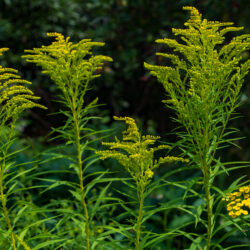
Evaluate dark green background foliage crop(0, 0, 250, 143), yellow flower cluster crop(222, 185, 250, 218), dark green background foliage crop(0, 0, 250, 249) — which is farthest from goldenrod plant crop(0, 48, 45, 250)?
dark green background foliage crop(0, 0, 250, 143)

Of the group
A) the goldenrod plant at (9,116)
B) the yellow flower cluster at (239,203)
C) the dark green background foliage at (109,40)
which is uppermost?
the dark green background foliage at (109,40)

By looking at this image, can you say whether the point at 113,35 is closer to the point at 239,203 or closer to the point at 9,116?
the point at 9,116

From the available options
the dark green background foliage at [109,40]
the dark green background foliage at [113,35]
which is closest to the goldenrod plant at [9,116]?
the dark green background foliage at [109,40]

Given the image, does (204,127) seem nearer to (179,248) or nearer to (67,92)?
(67,92)

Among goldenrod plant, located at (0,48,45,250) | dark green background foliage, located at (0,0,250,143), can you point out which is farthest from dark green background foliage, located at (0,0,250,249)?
goldenrod plant, located at (0,48,45,250)

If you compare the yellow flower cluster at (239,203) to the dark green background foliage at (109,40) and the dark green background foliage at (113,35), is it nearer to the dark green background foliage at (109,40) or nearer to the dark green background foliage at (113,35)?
the dark green background foliage at (109,40)

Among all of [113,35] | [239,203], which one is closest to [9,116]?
[239,203]

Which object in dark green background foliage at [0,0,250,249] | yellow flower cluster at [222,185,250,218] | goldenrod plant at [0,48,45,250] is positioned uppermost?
dark green background foliage at [0,0,250,249]

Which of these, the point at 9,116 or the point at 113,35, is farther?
the point at 113,35

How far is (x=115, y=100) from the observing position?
8.49 meters

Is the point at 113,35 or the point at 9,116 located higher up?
the point at 113,35

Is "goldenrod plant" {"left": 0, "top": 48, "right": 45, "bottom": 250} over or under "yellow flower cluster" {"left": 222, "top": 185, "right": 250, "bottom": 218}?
over

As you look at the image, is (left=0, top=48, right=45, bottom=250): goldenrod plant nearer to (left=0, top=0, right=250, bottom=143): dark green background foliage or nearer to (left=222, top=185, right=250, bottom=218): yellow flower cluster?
(left=222, top=185, right=250, bottom=218): yellow flower cluster

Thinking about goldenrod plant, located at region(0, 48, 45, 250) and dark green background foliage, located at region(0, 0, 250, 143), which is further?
dark green background foliage, located at region(0, 0, 250, 143)
